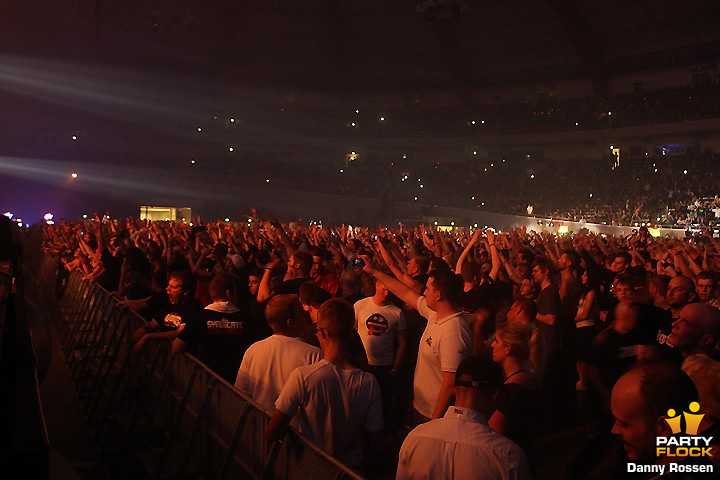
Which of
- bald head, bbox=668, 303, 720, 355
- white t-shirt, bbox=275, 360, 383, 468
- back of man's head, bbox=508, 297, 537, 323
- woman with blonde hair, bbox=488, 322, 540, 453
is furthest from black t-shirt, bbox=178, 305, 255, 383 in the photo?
bald head, bbox=668, 303, 720, 355

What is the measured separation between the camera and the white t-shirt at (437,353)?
410 centimetres

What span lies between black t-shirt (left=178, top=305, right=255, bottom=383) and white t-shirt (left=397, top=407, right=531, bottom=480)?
7.27ft

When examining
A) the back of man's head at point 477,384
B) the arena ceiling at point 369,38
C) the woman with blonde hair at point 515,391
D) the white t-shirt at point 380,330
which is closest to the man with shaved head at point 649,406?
the back of man's head at point 477,384

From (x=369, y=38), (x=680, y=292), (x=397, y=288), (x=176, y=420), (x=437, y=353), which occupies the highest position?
(x=369, y=38)

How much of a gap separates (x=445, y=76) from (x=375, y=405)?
1716 inches

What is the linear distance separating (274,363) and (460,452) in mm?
1532

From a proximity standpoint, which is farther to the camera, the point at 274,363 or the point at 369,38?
the point at 369,38

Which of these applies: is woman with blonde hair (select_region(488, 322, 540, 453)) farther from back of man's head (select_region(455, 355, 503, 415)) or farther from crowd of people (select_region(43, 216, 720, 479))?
back of man's head (select_region(455, 355, 503, 415))

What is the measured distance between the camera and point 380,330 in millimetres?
5598

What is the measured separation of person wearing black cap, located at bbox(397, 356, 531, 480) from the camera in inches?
101

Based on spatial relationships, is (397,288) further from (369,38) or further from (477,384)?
(369,38)

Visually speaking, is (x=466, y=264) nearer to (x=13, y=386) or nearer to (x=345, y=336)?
(x=345, y=336)

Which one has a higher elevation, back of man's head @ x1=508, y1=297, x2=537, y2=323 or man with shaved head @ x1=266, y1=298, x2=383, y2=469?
back of man's head @ x1=508, y1=297, x2=537, y2=323

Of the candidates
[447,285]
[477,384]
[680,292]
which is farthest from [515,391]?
[680,292]
